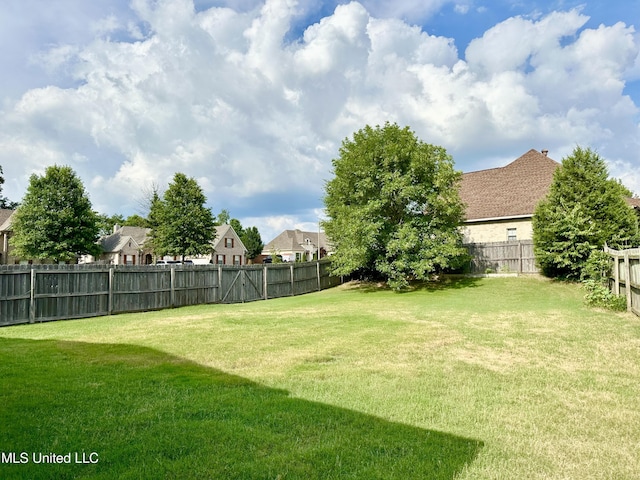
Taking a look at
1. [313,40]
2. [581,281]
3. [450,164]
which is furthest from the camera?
[450,164]

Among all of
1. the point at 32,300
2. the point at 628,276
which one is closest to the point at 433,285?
the point at 628,276

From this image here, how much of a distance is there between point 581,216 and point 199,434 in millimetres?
→ 21204

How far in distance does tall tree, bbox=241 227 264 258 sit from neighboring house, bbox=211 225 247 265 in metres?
3.36

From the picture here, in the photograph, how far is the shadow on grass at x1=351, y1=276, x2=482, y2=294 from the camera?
21125 millimetres

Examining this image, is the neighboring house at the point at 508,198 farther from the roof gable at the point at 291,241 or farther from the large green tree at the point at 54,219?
the roof gable at the point at 291,241

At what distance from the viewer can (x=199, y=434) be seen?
3.40 metres

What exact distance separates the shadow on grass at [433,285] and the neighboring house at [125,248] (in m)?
35.5

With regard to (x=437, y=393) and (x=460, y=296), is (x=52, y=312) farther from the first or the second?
(x=460, y=296)

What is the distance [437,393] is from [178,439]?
2.80m

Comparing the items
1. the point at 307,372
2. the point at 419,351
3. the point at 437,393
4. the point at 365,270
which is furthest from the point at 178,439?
the point at 365,270

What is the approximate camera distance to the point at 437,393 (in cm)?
456

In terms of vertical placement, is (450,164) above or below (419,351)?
above

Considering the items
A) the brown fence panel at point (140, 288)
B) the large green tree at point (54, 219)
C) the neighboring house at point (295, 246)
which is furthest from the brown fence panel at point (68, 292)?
the neighboring house at point (295, 246)

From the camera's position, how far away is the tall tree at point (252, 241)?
63.1 meters
